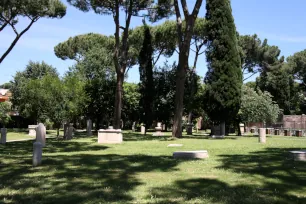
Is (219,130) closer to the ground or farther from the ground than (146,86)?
closer to the ground

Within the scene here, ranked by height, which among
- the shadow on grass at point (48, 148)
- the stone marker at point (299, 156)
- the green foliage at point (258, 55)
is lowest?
the shadow on grass at point (48, 148)

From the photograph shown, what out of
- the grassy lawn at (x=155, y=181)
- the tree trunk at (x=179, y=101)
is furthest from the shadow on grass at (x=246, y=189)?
the tree trunk at (x=179, y=101)

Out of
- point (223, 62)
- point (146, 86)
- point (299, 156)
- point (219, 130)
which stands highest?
point (223, 62)

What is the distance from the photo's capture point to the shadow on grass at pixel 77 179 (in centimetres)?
568

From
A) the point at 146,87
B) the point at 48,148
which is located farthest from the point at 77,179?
the point at 146,87

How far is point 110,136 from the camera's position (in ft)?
58.0

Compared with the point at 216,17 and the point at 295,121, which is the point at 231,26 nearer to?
the point at 216,17

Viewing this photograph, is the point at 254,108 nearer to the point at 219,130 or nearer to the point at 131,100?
the point at 219,130

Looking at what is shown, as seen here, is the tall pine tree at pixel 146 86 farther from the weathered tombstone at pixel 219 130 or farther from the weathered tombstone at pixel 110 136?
the weathered tombstone at pixel 110 136

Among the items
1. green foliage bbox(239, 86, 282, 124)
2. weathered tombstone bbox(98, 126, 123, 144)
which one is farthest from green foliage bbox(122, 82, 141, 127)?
weathered tombstone bbox(98, 126, 123, 144)

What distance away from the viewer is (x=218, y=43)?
23438 millimetres

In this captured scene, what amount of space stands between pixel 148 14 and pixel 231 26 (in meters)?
7.19

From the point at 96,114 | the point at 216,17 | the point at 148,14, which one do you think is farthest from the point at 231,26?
the point at 96,114

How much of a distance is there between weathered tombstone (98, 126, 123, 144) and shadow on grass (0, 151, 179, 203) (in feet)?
25.4
